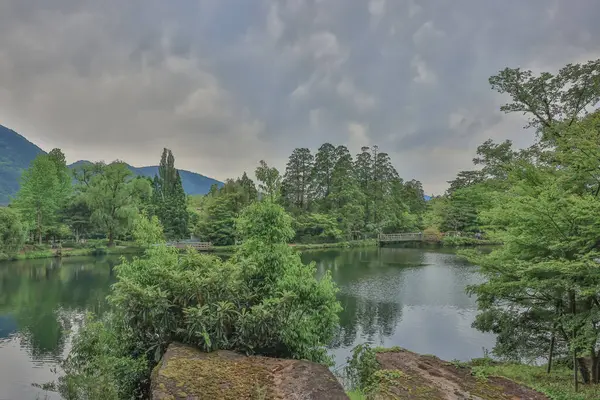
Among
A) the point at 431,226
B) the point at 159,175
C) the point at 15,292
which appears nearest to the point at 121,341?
the point at 15,292

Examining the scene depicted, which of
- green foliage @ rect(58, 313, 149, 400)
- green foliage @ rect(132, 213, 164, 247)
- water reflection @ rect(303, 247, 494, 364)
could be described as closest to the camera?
green foliage @ rect(58, 313, 149, 400)

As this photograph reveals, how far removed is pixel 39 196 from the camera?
31547mm

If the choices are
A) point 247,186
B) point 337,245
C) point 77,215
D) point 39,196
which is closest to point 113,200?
point 77,215

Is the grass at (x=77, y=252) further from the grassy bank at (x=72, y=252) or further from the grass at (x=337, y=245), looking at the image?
the grass at (x=337, y=245)

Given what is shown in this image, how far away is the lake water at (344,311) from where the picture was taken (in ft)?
33.1

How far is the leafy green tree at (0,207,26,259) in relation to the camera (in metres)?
24.7

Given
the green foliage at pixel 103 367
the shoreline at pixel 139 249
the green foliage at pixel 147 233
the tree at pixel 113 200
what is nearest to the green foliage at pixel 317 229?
the shoreline at pixel 139 249

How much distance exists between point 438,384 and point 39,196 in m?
35.6

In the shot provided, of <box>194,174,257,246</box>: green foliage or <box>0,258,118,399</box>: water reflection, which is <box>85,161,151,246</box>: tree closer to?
<box>0,258,118,399</box>: water reflection

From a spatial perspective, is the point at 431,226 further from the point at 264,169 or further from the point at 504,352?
the point at 264,169

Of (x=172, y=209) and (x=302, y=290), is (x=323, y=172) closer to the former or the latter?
(x=172, y=209)

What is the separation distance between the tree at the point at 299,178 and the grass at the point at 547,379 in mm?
38143

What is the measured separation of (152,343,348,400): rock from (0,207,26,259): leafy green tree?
26255 mm

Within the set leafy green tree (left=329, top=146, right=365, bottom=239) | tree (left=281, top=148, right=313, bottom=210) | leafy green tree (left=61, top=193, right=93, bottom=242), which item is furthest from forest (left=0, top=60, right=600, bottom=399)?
tree (left=281, top=148, right=313, bottom=210)
